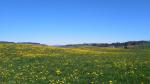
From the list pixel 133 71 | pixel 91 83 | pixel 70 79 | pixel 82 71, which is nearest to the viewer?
pixel 91 83

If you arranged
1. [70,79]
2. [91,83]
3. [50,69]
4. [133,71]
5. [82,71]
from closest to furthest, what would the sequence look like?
[91,83]
[70,79]
[133,71]
[82,71]
[50,69]

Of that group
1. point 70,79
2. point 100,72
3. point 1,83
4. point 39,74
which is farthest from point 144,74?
point 1,83

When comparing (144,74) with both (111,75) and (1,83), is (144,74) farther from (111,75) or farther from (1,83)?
(1,83)

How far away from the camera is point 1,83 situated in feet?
75.3

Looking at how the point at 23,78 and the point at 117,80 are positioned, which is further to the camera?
the point at 23,78

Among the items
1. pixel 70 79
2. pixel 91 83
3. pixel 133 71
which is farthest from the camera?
pixel 133 71

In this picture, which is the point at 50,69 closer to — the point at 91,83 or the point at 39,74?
the point at 39,74

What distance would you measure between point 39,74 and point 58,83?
5019 millimetres

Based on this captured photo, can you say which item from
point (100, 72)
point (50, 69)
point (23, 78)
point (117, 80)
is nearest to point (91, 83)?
point (117, 80)

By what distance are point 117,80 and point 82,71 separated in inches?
205

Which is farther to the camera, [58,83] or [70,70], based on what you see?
[70,70]

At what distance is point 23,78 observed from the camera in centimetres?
2491

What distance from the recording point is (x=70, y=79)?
23625mm

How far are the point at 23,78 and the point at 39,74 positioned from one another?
2.16 metres
